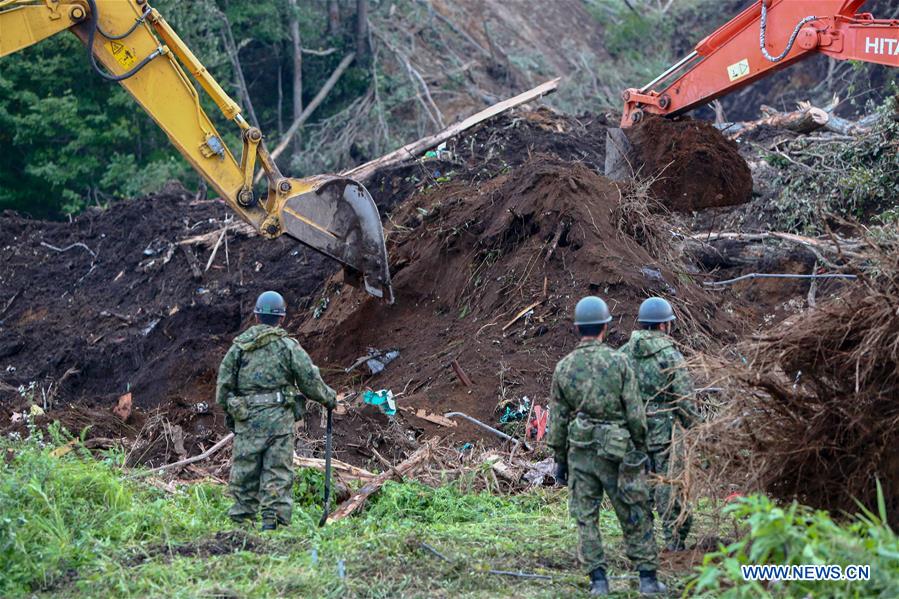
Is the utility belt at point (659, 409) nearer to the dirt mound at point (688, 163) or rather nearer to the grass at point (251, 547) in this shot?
the grass at point (251, 547)

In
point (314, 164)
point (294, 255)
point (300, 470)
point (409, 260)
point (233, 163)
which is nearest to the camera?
point (300, 470)

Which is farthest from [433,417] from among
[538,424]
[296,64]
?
[296,64]

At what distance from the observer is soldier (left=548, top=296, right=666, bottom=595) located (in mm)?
6719

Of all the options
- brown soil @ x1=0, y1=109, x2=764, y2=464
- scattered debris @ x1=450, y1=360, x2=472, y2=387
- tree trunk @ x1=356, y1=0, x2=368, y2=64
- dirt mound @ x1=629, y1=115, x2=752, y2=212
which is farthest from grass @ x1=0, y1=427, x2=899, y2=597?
tree trunk @ x1=356, y1=0, x2=368, y2=64

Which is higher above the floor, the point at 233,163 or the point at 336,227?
the point at 233,163

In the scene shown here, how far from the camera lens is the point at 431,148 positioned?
1841 centimetres

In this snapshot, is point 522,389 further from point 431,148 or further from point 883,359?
point 431,148

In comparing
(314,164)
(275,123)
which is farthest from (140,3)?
(275,123)

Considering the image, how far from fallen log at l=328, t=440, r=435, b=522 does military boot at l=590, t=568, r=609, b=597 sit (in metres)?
2.52

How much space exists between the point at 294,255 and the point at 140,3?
6208 mm

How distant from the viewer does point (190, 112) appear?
40.0ft

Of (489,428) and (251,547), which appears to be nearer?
(251,547)

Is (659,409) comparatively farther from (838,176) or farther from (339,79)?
(339,79)

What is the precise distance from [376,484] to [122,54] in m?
5.83
